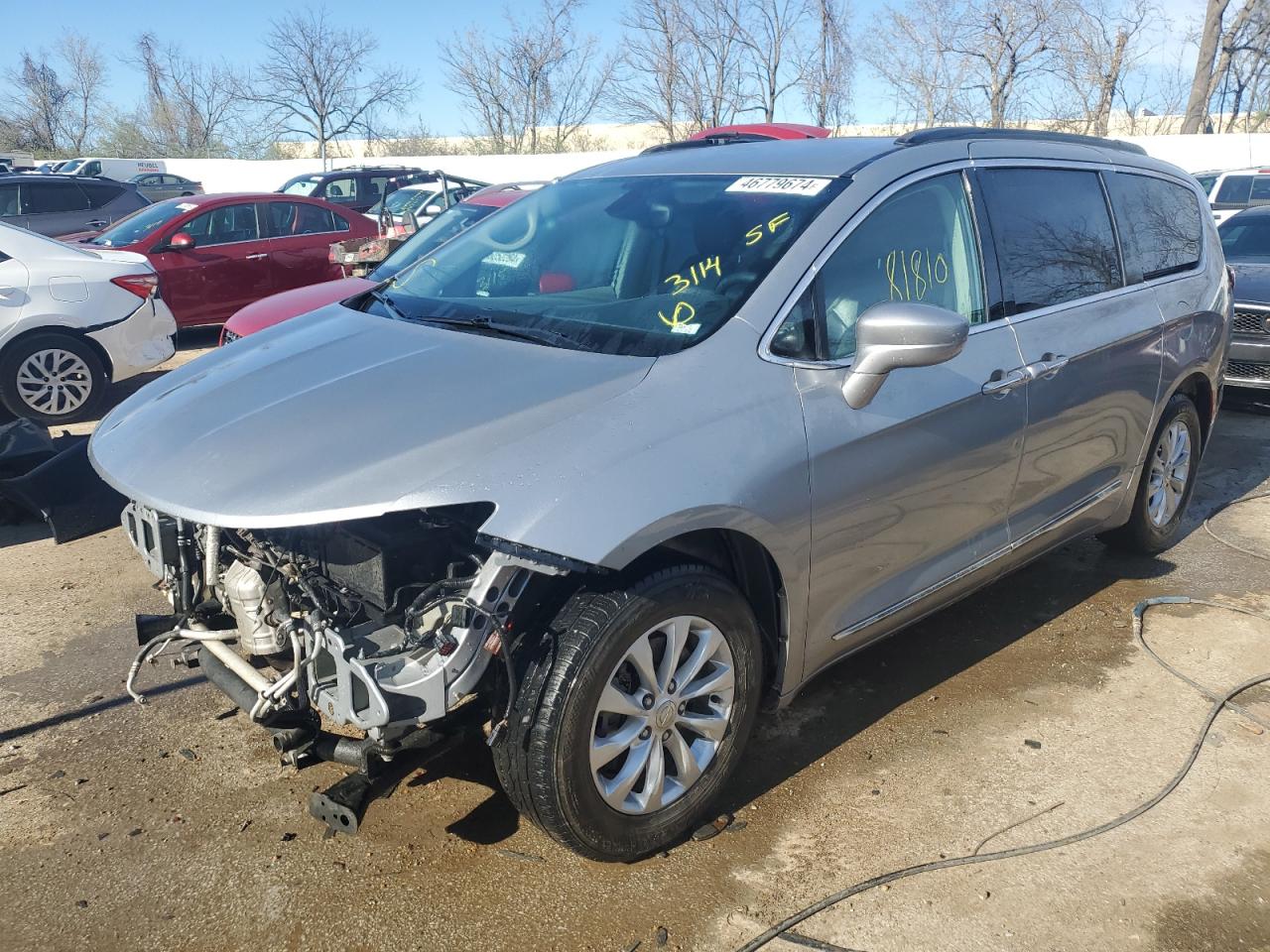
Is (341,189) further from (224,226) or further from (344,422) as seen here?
(344,422)

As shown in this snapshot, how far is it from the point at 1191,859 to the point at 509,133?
4401 cm

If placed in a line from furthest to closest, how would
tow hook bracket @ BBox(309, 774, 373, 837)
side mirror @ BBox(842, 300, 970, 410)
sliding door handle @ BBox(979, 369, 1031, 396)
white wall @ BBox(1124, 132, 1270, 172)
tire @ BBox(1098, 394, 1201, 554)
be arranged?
white wall @ BBox(1124, 132, 1270, 172), tire @ BBox(1098, 394, 1201, 554), sliding door handle @ BBox(979, 369, 1031, 396), side mirror @ BBox(842, 300, 970, 410), tow hook bracket @ BBox(309, 774, 373, 837)

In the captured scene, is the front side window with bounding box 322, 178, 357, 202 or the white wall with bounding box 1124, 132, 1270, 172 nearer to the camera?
the front side window with bounding box 322, 178, 357, 202

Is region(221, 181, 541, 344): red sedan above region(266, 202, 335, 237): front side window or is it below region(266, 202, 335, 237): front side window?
below

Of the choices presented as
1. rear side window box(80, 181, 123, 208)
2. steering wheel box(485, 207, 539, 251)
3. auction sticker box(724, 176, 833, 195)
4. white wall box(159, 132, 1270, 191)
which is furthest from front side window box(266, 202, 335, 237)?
white wall box(159, 132, 1270, 191)

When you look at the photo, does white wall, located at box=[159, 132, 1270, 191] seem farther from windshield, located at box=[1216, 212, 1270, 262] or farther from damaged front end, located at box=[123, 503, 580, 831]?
damaged front end, located at box=[123, 503, 580, 831]

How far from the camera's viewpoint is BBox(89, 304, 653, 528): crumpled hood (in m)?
2.38

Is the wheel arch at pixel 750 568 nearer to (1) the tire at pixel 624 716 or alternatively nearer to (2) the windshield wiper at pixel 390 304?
(1) the tire at pixel 624 716

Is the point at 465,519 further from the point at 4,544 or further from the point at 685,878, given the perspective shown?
the point at 4,544

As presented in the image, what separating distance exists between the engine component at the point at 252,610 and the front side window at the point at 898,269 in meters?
1.52

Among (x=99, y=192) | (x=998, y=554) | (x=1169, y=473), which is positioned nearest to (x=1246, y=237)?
(x=1169, y=473)

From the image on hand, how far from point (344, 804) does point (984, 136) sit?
309 cm

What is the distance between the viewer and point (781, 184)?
129 inches

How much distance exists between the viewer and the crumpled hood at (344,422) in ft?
7.80
